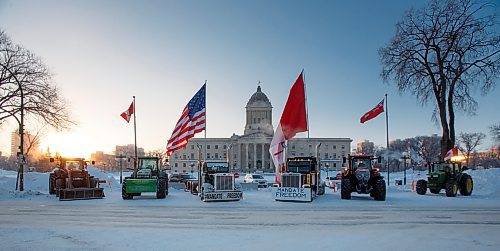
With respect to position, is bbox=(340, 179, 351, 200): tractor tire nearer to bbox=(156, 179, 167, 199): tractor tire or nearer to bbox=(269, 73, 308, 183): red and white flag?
bbox=(269, 73, 308, 183): red and white flag

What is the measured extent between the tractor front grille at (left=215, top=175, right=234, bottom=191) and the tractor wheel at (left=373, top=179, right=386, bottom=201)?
7.65 meters

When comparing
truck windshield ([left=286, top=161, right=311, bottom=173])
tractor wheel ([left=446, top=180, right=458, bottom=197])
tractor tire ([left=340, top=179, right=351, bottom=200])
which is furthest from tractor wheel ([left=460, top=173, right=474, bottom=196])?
truck windshield ([left=286, top=161, right=311, bottom=173])

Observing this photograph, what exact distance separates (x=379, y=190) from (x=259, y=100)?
115732 mm

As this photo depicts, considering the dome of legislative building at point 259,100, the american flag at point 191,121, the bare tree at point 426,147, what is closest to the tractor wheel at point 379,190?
the american flag at point 191,121

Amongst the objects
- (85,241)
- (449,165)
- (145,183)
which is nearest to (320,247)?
(85,241)

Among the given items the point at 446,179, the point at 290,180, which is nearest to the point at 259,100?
the point at 446,179

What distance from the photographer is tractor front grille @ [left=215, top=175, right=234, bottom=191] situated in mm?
21250

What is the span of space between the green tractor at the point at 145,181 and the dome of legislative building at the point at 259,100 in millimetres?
110958

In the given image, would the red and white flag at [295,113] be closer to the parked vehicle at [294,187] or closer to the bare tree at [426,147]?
the parked vehicle at [294,187]

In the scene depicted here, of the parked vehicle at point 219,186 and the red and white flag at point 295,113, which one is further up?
the red and white flag at point 295,113

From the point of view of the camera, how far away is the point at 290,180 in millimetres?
20688

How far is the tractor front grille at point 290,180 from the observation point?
2050cm

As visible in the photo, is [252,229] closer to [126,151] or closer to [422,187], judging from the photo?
[422,187]

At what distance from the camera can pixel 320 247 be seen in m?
8.81
